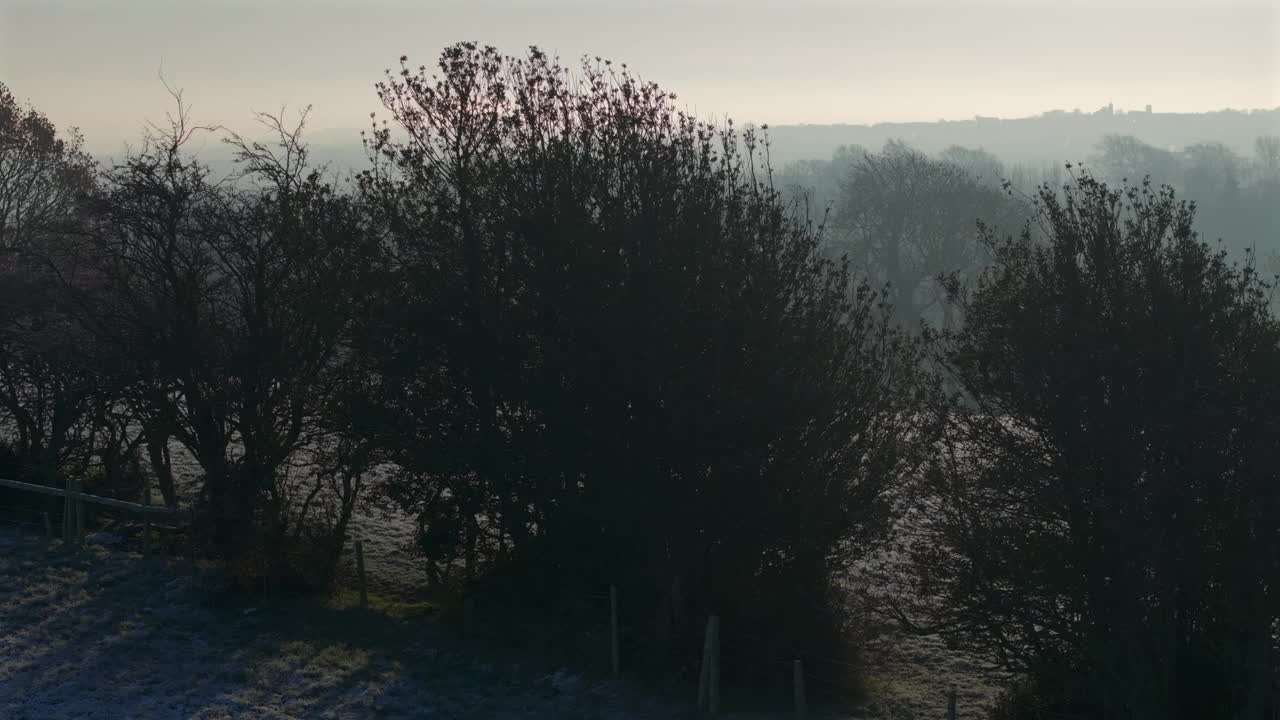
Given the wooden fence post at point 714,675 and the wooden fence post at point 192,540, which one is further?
the wooden fence post at point 192,540

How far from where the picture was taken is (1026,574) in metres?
12.8

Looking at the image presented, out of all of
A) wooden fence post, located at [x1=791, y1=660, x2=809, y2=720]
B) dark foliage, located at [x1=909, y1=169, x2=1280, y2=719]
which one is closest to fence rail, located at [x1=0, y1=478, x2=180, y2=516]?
wooden fence post, located at [x1=791, y1=660, x2=809, y2=720]

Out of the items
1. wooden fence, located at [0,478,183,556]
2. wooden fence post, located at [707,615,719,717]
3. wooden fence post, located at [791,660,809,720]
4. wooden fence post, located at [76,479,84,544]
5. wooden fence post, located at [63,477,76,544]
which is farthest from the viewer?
wooden fence post, located at [63,477,76,544]

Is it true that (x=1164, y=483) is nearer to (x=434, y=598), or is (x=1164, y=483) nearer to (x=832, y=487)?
(x=832, y=487)

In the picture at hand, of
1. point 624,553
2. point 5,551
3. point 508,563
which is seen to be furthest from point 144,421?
point 624,553

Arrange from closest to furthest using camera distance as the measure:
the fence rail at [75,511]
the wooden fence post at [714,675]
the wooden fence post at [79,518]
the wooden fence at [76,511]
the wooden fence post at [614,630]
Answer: the wooden fence post at [714,675], the wooden fence post at [614,630], the wooden fence at [76,511], the fence rail at [75,511], the wooden fence post at [79,518]

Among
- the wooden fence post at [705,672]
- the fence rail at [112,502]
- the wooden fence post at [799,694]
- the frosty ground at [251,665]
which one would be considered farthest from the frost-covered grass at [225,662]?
the wooden fence post at [799,694]

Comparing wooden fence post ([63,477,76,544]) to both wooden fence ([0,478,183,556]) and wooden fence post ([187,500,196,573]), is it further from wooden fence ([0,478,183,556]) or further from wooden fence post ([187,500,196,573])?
wooden fence post ([187,500,196,573])

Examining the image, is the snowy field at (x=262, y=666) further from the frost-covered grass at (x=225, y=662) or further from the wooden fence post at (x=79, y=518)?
the wooden fence post at (x=79, y=518)

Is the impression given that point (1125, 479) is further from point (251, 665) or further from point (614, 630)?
point (251, 665)

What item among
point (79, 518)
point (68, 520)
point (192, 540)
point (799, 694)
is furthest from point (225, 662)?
point (799, 694)

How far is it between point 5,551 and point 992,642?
1725 cm

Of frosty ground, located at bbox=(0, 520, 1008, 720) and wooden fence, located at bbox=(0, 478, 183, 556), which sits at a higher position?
wooden fence, located at bbox=(0, 478, 183, 556)

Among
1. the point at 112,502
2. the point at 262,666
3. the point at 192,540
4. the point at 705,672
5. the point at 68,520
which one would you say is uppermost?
the point at 112,502
